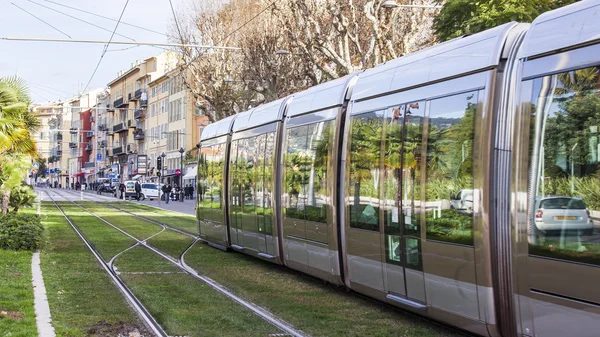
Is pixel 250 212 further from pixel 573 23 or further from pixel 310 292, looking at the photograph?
pixel 573 23

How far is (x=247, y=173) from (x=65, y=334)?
871cm

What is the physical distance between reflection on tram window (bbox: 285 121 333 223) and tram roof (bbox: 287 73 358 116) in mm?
318

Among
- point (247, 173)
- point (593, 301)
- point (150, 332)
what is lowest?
point (150, 332)

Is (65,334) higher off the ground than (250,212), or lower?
lower

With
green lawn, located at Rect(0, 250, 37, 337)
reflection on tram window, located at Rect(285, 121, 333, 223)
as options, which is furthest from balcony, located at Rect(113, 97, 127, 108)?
reflection on tram window, located at Rect(285, 121, 333, 223)

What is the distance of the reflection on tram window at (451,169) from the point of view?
28.8 feet

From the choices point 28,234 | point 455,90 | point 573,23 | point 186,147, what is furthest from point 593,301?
point 186,147

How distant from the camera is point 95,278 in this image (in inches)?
607

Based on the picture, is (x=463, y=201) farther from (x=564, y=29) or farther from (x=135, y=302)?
(x=135, y=302)

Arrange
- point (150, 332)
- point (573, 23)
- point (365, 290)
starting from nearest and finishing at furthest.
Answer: point (573, 23) → point (150, 332) → point (365, 290)

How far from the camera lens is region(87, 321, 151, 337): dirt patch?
10.0 metres

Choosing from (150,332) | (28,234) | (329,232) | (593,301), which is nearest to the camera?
(593,301)

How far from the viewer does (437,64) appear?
995 cm

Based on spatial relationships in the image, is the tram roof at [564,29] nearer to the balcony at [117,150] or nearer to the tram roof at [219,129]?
the tram roof at [219,129]
